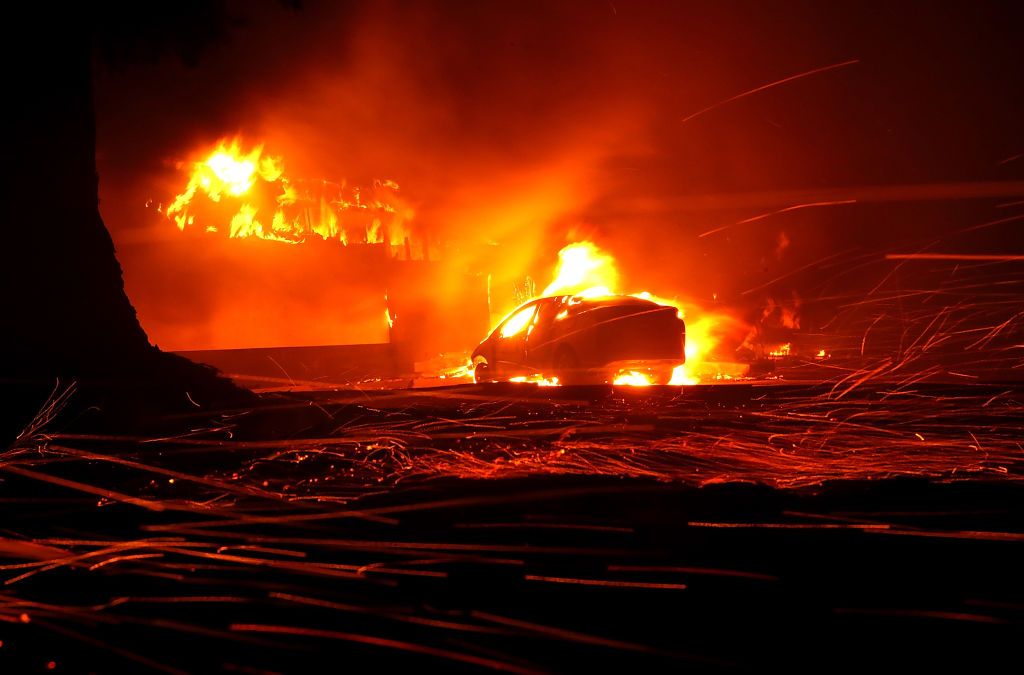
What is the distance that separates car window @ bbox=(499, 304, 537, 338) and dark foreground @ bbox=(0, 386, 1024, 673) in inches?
336

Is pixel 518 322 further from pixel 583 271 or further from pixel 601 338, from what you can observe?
pixel 583 271

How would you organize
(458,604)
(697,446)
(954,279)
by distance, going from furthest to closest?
1. (954,279)
2. (697,446)
3. (458,604)

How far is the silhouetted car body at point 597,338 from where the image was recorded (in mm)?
12914

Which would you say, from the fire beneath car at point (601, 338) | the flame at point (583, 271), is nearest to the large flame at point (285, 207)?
the flame at point (583, 271)

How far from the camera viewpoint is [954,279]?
21.8m

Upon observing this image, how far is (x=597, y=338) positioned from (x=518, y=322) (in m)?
1.73

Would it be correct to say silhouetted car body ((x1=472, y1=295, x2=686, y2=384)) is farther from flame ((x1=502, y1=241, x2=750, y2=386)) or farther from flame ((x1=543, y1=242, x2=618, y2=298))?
flame ((x1=543, y1=242, x2=618, y2=298))

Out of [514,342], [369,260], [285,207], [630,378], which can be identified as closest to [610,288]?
[630,378]

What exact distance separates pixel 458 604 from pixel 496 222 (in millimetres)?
21432

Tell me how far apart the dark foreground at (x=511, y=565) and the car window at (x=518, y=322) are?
336 inches

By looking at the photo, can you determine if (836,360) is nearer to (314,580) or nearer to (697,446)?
(697,446)

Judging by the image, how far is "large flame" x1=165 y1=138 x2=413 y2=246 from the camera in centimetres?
2325

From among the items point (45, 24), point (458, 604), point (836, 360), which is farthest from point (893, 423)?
point (836, 360)

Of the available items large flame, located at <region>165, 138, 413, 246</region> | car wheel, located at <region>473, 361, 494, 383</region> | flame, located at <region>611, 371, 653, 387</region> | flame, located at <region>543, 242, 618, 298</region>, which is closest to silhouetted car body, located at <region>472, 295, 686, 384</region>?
flame, located at <region>611, 371, 653, 387</region>
